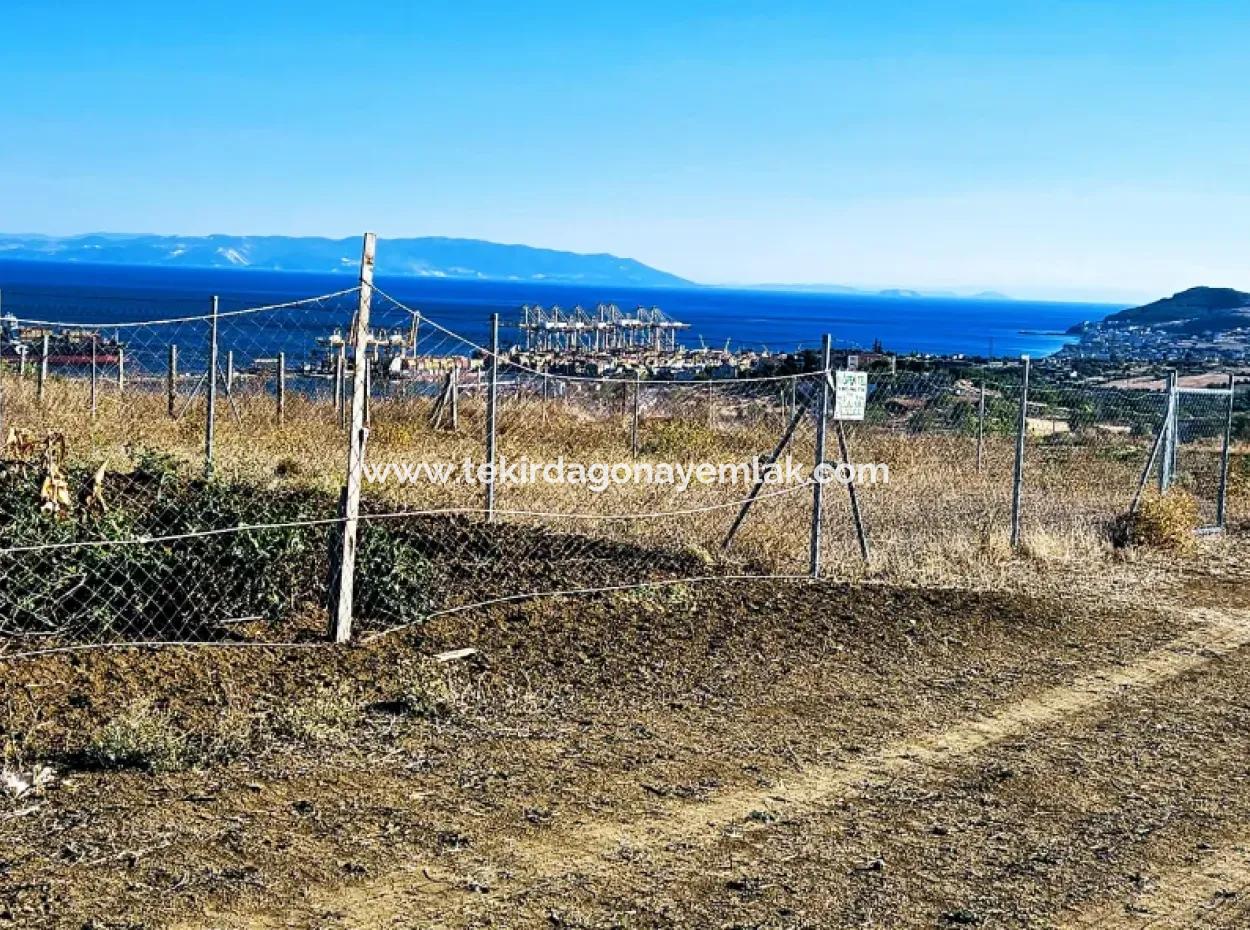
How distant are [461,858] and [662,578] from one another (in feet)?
15.9

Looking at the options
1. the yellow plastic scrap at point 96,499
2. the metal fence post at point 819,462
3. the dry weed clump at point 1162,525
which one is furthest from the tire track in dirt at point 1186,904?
the dry weed clump at point 1162,525

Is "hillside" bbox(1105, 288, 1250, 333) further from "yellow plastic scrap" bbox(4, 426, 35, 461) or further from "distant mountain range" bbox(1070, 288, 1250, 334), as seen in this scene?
"yellow plastic scrap" bbox(4, 426, 35, 461)

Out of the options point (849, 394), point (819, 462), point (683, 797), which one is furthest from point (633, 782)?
point (849, 394)

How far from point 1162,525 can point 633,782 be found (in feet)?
28.2

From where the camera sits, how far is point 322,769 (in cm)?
556

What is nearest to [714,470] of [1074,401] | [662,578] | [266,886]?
[662,578]

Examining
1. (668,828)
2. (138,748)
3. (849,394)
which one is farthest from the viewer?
(849,394)

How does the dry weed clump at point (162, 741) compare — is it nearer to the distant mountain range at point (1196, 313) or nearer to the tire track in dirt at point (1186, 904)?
the tire track in dirt at point (1186, 904)

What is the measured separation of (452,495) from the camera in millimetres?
12156

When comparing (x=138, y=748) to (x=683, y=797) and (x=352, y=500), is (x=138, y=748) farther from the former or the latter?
(x=683, y=797)

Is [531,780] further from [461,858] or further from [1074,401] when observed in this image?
[1074,401]

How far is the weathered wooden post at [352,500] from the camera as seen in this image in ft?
23.4

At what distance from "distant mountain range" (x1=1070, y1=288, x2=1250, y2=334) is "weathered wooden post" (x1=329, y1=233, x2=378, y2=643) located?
10424 centimetres

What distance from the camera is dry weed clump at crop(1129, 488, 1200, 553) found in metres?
12.5
